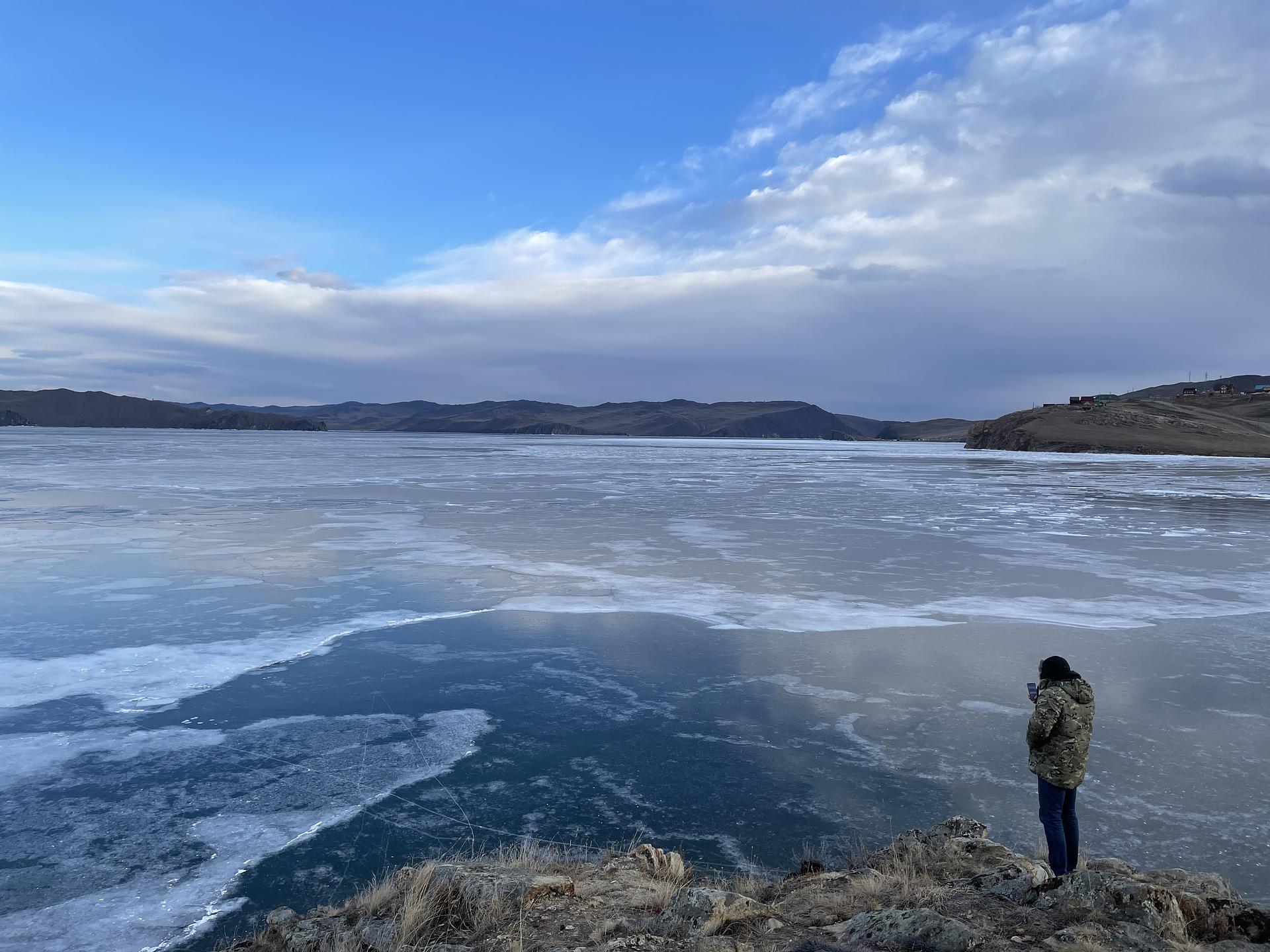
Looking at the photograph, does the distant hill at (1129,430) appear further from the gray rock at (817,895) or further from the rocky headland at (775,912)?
the gray rock at (817,895)

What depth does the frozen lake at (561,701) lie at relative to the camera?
4.90 metres

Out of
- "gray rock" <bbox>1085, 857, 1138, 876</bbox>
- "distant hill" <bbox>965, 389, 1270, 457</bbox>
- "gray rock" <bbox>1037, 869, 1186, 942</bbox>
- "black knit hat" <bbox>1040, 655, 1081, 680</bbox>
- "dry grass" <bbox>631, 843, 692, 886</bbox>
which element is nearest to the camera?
"gray rock" <bbox>1037, 869, 1186, 942</bbox>

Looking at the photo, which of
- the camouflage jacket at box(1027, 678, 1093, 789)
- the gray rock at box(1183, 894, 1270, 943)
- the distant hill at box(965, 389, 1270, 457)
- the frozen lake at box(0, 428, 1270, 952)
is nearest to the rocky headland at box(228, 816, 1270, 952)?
the gray rock at box(1183, 894, 1270, 943)

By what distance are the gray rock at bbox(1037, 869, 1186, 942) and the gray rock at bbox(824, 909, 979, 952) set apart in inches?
23.5

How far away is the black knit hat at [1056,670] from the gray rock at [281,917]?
421 cm

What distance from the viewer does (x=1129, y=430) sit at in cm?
8856

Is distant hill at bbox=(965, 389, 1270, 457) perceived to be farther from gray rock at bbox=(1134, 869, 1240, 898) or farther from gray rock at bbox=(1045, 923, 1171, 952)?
gray rock at bbox=(1045, 923, 1171, 952)

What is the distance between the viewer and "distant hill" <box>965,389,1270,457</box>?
275 feet

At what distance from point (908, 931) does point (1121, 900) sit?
3.32 feet

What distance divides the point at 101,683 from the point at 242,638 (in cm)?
164

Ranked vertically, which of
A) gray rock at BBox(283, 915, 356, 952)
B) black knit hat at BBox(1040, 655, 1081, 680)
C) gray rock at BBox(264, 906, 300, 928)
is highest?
black knit hat at BBox(1040, 655, 1081, 680)

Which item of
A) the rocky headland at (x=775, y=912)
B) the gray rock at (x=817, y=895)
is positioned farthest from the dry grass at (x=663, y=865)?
the gray rock at (x=817, y=895)

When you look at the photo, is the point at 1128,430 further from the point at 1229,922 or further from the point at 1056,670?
the point at 1229,922

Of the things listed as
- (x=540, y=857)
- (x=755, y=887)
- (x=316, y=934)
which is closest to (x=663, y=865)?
(x=755, y=887)
